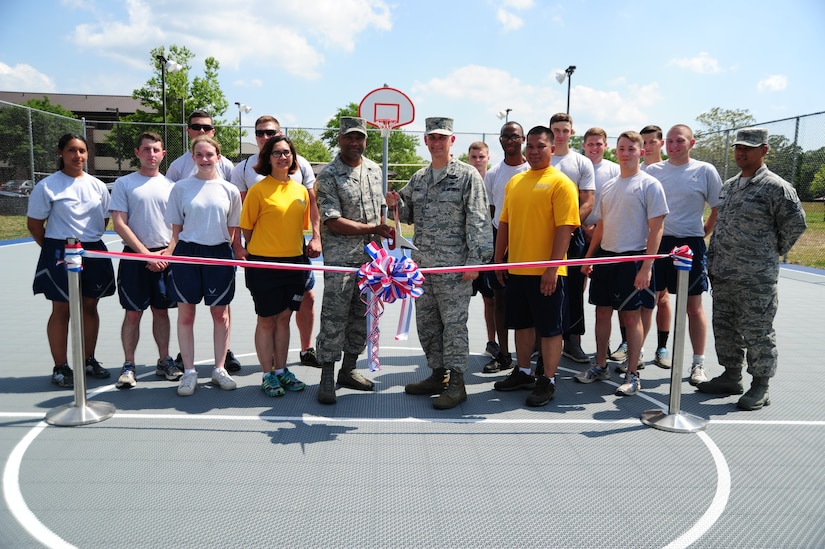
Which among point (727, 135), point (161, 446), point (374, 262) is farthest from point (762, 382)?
point (727, 135)

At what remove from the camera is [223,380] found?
182 inches

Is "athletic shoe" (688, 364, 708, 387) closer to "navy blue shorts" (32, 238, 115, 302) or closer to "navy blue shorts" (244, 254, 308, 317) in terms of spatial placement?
"navy blue shorts" (244, 254, 308, 317)

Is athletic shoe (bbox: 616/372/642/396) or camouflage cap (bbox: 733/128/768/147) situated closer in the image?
camouflage cap (bbox: 733/128/768/147)

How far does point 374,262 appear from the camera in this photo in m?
4.03

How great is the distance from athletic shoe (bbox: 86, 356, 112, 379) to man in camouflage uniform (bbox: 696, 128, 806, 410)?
4.87 metres

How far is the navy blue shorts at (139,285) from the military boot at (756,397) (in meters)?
4.32

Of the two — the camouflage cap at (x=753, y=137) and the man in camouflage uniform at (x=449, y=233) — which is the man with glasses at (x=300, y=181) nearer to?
the man in camouflage uniform at (x=449, y=233)

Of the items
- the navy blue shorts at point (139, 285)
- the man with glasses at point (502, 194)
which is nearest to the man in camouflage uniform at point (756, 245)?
the man with glasses at point (502, 194)

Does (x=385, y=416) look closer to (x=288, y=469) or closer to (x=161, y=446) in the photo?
(x=288, y=469)

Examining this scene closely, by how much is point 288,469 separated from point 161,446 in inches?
33.6

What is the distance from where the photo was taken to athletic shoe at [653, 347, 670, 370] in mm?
5359

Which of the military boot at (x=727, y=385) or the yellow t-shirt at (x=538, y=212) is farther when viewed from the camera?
the military boot at (x=727, y=385)

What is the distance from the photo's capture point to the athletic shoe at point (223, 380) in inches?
182

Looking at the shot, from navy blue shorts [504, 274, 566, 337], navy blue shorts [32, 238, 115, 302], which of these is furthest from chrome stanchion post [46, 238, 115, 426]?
navy blue shorts [504, 274, 566, 337]
